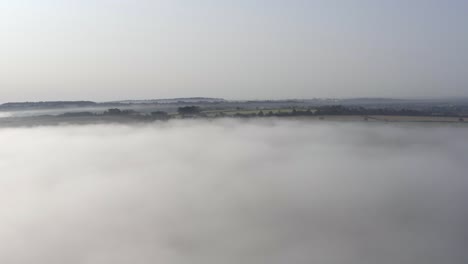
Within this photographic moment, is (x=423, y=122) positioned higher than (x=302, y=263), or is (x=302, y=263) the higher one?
(x=423, y=122)

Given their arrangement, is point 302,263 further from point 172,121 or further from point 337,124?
point 172,121

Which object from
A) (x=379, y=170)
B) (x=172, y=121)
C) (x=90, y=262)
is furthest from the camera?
(x=172, y=121)

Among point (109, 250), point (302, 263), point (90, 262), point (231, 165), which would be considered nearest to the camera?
point (302, 263)

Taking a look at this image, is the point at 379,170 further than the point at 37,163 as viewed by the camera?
No

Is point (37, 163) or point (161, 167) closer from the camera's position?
point (161, 167)

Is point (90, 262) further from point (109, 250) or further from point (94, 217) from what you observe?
point (94, 217)

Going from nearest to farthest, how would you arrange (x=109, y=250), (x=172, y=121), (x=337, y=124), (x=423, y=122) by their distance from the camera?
(x=109, y=250) → (x=423, y=122) → (x=337, y=124) → (x=172, y=121)

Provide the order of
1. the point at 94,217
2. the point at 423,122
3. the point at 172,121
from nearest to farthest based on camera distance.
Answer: the point at 94,217 → the point at 423,122 → the point at 172,121

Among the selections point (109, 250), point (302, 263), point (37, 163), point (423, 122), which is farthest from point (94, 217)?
point (423, 122)

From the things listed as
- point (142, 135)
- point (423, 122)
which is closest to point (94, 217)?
point (142, 135)
